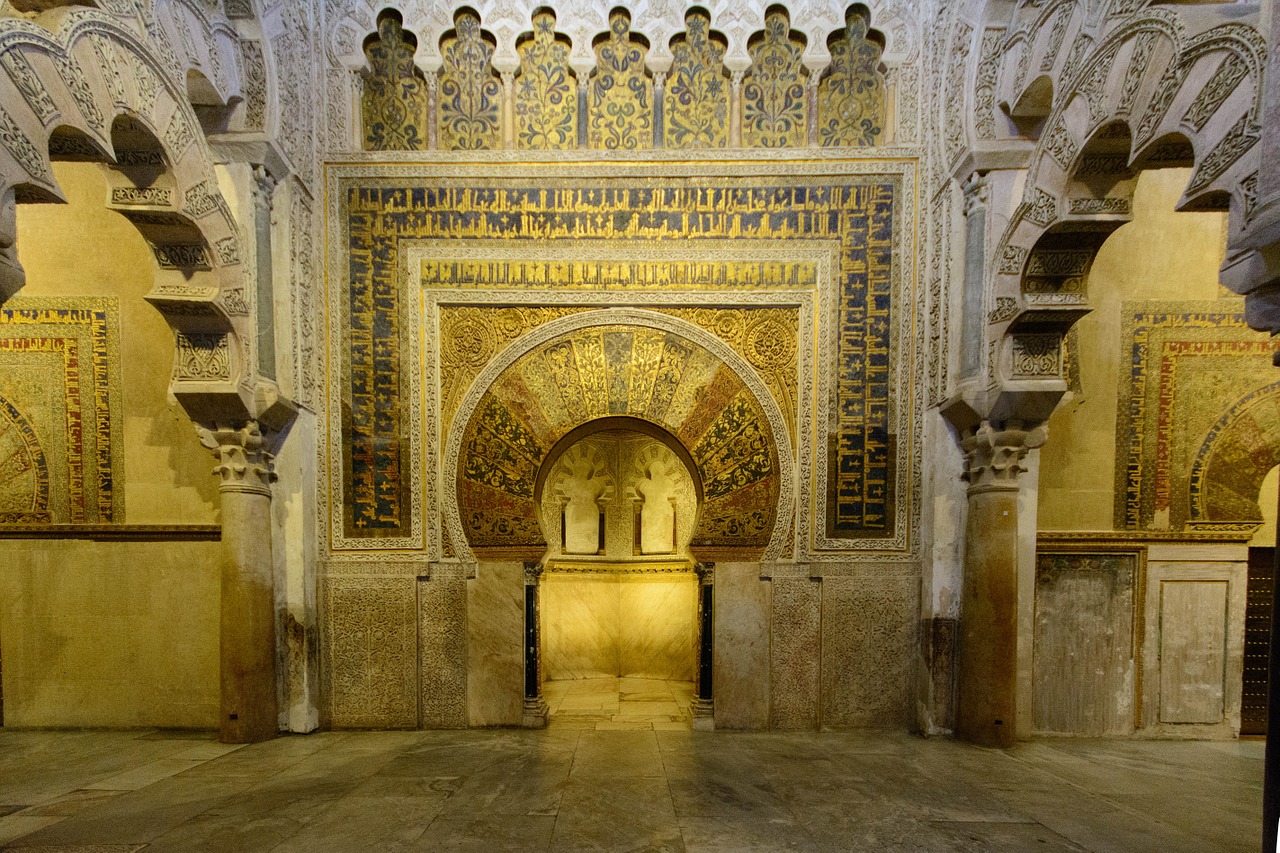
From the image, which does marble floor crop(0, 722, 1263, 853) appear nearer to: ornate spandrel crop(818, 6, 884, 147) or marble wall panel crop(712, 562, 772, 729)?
marble wall panel crop(712, 562, 772, 729)

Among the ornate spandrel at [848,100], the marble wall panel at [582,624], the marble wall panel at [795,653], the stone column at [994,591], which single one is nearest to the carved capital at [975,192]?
the ornate spandrel at [848,100]

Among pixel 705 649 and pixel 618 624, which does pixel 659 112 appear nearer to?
pixel 705 649

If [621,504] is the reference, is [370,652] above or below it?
below

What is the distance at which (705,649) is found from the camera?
15.3 ft

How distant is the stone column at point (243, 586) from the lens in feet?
13.1

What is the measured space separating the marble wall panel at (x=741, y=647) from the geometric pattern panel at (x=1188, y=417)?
2789 mm

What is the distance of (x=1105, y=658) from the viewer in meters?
4.42

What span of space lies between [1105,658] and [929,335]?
8.90 feet

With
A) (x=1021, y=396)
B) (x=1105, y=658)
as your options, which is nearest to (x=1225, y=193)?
(x=1021, y=396)

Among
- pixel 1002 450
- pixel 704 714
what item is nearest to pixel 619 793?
pixel 704 714

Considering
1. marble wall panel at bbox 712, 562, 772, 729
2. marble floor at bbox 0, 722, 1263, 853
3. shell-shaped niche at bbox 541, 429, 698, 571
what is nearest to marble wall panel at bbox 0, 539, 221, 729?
marble floor at bbox 0, 722, 1263, 853

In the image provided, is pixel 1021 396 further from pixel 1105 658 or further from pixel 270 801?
pixel 270 801

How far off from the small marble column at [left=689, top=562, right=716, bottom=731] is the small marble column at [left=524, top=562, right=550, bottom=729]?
46.3 inches

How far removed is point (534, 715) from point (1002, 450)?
151 inches
